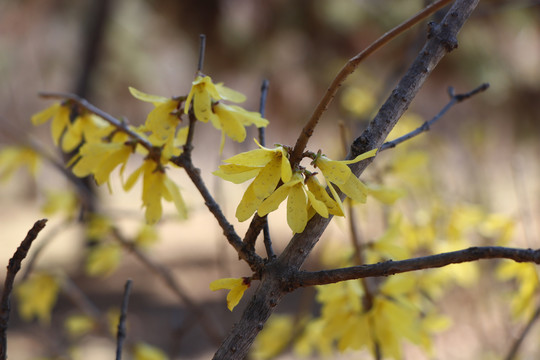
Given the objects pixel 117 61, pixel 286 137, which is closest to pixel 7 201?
pixel 117 61

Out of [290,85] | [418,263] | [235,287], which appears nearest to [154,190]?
[235,287]

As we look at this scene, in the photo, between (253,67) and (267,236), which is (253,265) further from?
(253,67)

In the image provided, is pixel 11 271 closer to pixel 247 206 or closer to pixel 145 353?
pixel 247 206

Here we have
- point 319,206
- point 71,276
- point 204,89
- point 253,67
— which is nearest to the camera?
point 319,206

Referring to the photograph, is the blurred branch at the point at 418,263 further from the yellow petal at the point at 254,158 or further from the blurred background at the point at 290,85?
the blurred background at the point at 290,85

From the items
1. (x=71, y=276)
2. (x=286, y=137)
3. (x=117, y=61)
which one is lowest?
(x=71, y=276)

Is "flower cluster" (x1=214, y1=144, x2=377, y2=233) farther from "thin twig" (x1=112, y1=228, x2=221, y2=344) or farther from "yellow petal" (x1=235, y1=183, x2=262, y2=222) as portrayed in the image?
"thin twig" (x1=112, y1=228, x2=221, y2=344)

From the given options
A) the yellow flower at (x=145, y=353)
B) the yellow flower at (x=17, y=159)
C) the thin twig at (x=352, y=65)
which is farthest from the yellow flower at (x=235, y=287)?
the yellow flower at (x=145, y=353)
